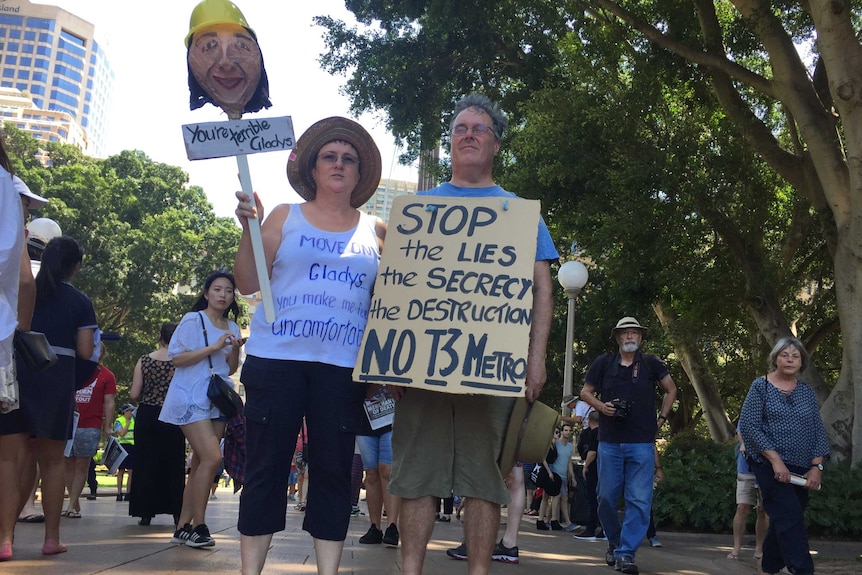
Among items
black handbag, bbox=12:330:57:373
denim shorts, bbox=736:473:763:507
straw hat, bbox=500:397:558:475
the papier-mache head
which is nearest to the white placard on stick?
the papier-mache head

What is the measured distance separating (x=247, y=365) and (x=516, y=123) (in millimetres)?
17958

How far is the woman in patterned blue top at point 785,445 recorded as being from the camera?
22.4ft

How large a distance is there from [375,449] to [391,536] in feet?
2.35

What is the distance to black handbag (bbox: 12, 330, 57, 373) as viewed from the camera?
4195 millimetres

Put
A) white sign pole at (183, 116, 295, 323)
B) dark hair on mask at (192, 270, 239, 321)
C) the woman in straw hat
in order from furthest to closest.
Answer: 1. dark hair on mask at (192, 270, 239, 321)
2. white sign pole at (183, 116, 295, 323)
3. the woman in straw hat

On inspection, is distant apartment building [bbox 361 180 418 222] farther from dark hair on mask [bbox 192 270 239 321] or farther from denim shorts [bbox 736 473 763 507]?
dark hair on mask [bbox 192 270 239 321]

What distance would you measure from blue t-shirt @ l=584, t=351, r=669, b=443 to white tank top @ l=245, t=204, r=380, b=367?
4070mm

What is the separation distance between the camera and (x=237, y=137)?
14.3 feet

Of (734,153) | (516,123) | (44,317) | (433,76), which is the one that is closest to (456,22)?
(433,76)

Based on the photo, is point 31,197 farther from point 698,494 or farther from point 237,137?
point 698,494

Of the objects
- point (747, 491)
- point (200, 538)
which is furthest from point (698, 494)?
point (200, 538)

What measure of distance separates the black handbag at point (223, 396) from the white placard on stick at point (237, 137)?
2830 millimetres

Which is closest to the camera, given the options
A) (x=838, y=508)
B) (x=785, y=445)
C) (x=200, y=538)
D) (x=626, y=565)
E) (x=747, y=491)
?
(x=200, y=538)

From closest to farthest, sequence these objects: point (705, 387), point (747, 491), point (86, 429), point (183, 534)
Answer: point (183, 534), point (747, 491), point (86, 429), point (705, 387)
